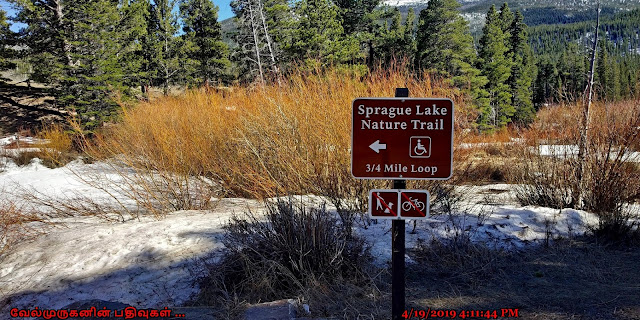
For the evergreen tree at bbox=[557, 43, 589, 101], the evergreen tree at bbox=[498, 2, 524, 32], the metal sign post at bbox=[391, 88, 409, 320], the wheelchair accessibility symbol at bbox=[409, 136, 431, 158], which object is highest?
the evergreen tree at bbox=[498, 2, 524, 32]

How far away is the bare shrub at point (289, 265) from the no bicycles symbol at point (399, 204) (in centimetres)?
146

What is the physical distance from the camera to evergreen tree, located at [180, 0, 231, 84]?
32.2 metres

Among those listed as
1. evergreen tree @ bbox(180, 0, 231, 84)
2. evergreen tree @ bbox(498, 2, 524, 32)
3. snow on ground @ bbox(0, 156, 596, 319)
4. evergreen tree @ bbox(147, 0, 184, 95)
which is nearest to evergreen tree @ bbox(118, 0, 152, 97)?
evergreen tree @ bbox(147, 0, 184, 95)

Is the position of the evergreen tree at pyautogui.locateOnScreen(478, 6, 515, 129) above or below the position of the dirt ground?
above

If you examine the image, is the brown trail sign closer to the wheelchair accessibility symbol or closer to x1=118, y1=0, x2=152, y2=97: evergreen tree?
the wheelchair accessibility symbol

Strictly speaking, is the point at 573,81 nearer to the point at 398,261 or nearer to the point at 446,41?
the point at 446,41

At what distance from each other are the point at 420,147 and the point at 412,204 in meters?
0.31

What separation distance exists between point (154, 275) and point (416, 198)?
3066 mm

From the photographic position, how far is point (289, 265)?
149 inches

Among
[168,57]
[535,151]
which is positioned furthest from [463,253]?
[168,57]

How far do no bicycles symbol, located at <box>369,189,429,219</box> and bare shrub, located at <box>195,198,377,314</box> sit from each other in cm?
146

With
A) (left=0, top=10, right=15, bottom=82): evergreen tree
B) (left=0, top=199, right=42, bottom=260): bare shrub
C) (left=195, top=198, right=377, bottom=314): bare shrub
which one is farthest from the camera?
(left=0, top=10, right=15, bottom=82): evergreen tree

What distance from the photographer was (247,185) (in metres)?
7.04
